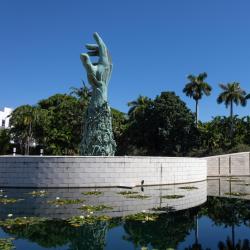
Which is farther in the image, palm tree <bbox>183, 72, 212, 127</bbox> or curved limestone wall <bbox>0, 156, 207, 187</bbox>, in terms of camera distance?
palm tree <bbox>183, 72, 212, 127</bbox>

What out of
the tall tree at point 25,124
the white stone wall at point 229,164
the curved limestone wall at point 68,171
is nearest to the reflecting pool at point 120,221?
the curved limestone wall at point 68,171

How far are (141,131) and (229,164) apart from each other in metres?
13.7

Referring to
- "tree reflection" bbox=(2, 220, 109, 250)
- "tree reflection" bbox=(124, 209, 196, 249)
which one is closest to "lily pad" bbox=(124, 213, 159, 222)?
"tree reflection" bbox=(124, 209, 196, 249)

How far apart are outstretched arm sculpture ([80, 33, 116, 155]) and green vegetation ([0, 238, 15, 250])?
41.2 feet

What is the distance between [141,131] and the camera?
44.2m

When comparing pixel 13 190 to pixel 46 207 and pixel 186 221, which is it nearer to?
pixel 46 207

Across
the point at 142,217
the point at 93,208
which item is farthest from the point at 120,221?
the point at 93,208

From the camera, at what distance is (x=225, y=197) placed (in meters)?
16.6

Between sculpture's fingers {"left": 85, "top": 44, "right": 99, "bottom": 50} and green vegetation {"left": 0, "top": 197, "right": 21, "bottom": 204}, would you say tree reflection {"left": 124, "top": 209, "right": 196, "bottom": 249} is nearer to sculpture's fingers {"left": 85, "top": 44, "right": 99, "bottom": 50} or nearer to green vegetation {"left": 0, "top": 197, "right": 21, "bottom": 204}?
green vegetation {"left": 0, "top": 197, "right": 21, "bottom": 204}

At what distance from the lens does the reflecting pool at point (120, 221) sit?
8.40m

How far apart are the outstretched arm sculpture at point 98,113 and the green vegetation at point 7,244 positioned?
12.6 metres

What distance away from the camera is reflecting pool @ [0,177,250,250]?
8398mm

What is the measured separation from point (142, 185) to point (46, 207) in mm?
8330

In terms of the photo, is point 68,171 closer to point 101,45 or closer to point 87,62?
point 87,62
